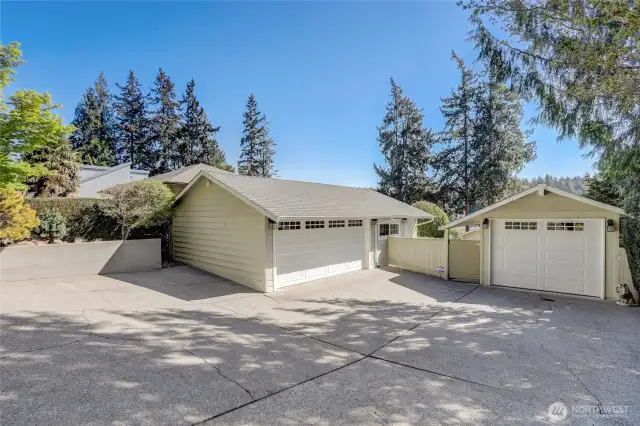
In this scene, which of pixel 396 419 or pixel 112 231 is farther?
pixel 112 231

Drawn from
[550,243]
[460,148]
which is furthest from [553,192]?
[460,148]

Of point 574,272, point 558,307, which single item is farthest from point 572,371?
point 574,272

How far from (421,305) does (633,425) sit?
512 cm

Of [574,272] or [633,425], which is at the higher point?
[574,272]

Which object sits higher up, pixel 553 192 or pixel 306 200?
pixel 553 192

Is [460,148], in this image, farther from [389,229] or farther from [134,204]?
[134,204]

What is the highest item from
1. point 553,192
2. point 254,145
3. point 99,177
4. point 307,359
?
point 254,145

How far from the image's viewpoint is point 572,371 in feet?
15.5

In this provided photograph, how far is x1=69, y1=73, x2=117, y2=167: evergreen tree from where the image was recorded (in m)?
35.0

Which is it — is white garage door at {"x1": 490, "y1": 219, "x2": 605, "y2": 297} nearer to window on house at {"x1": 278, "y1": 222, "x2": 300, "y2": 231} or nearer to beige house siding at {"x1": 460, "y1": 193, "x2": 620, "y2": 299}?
beige house siding at {"x1": 460, "y1": 193, "x2": 620, "y2": 299}

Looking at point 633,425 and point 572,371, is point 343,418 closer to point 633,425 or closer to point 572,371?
point 633,425

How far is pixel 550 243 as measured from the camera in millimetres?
9789

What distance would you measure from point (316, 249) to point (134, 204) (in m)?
6.89

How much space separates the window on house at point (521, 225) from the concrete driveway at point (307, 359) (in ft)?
7.54
